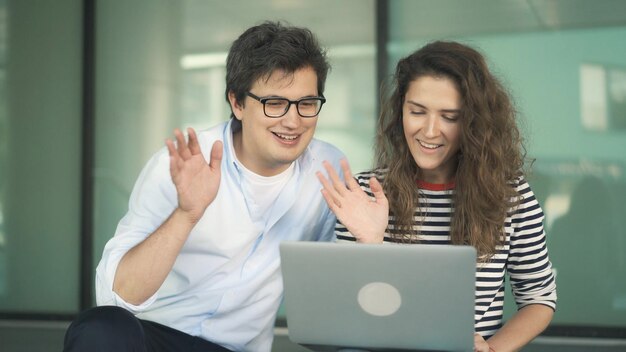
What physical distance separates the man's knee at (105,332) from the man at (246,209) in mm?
179

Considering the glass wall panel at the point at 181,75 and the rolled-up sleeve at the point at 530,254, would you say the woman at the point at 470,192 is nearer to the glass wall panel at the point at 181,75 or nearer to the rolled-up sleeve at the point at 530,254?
the rolled-up sleeve at the point at 530,254

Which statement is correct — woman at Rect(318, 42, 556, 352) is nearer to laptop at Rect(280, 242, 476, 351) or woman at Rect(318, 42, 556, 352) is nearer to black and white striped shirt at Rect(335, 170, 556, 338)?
black and white striped shirt at Rect(335, 170, 556, 338)

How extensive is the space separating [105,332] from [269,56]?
887 millimetres

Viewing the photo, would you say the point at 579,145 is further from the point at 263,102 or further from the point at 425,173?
the point at 263,102

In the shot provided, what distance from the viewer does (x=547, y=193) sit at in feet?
13.8

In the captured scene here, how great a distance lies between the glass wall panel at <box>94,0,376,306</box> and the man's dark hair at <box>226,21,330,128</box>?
204cm

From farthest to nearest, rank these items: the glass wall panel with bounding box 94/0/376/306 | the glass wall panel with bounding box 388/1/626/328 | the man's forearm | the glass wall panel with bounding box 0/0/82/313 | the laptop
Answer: the glass wall panel with bounding box 0/0/82/313 → the glass wall panel with bounding box 94/0/376/306 → the glass wall panel with bounding box 388/1/626/328 → the man's forearm → the laptop

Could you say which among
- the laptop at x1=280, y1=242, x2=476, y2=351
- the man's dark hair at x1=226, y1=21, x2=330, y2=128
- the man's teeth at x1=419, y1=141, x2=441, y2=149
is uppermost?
the man's dark hair at x1=226, y1=21, x2=330, y2=128

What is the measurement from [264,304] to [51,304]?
285 centimetres

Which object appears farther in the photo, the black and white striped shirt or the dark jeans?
the black and white striped shirt

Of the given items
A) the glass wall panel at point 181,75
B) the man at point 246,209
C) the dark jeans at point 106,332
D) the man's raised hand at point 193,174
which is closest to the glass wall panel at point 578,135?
the glass wall panel at point 181,75

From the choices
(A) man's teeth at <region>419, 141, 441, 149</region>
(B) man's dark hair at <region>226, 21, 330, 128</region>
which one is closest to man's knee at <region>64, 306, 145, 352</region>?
(B) man's dark hair at <region>226, 21, 330, 128</region>

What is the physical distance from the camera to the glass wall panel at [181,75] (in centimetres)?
446

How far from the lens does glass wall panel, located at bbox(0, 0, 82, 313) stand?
15.6ft
